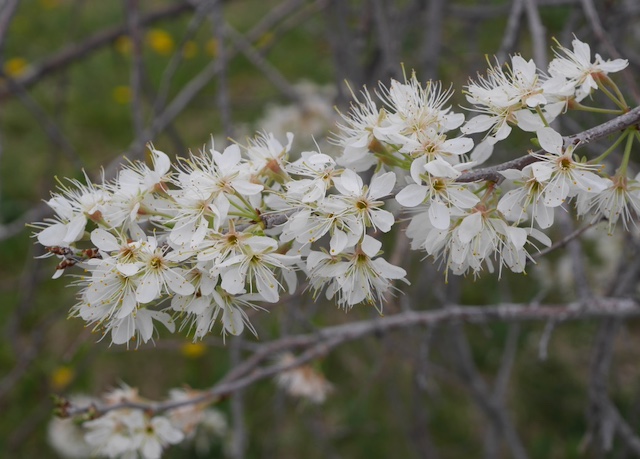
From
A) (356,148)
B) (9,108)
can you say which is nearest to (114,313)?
(356,148)

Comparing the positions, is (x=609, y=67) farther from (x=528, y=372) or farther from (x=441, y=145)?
(x=528, y=372)

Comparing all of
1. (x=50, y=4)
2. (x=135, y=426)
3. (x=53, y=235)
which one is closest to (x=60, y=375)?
(x=135, y=426)

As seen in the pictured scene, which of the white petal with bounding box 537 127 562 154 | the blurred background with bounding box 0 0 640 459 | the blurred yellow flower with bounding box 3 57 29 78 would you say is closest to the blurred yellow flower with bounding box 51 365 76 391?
the blurred background with bounding box 0 0 640 459

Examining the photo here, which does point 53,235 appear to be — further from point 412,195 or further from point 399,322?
point 399,322

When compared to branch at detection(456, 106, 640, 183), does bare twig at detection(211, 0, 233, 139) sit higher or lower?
higher

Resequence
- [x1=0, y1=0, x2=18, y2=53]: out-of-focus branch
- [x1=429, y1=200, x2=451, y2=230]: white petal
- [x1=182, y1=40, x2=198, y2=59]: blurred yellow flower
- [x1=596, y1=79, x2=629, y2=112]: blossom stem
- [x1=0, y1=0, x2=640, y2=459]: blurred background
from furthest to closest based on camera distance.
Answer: [x1=182, y1=40, x2=198, y2=59]: blurred yellow flower < [x1=0, y1=0, x2=640, y2=459]: blurred background < [x1=0, y1=0, x2=18, y2=53]: out-of-focus branch < [x1=596, y1=79, x2=629, y2=112]: blossom stem < [x1=429, y1=200, x2=451, y2=230]: white petal

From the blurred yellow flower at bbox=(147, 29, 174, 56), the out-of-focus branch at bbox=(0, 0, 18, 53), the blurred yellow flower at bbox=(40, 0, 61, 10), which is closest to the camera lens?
the out-of-focus branch at bbox=(0, 0, 18, 53)

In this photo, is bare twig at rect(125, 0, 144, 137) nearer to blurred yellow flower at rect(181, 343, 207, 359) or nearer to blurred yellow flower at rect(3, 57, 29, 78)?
blurred yellow flower at rect(181, 343, 207, 359)
